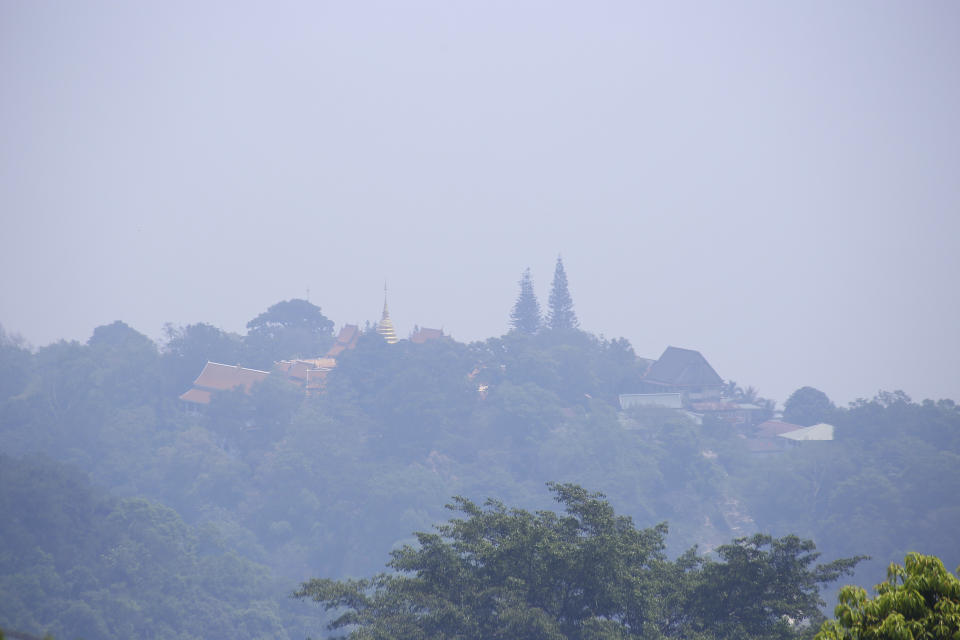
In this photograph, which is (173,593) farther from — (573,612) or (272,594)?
(573,612)

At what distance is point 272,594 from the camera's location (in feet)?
102

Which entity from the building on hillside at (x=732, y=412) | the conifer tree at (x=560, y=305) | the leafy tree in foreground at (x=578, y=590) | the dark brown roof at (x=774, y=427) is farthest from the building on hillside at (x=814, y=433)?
the leafy tree in foreground at (x=578, y=590)

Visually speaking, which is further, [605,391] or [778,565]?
[605,391]

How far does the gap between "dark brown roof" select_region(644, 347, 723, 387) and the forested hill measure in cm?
163

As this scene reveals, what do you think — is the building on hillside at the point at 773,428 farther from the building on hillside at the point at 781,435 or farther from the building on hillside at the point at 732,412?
the building on hillside at the point at 732,412

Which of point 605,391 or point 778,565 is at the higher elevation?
point 605,391

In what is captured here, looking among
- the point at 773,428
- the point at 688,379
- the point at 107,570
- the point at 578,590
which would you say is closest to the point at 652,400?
the point at 688,379

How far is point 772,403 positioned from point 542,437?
63.8 ft

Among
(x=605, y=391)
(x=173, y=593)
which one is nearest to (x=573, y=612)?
(x=173, y=593)

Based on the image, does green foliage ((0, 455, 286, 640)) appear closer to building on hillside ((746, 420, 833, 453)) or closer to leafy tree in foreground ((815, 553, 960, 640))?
leafy tree in foreground ((815, 553, 960, 640))

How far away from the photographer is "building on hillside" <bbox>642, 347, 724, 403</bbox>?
55.0m

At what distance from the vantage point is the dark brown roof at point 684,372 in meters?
55.2

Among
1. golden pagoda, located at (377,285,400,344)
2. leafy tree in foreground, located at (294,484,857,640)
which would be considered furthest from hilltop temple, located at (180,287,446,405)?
leafy tree in foreground, located at (294,484,857,640)

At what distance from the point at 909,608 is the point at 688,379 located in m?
50.7
